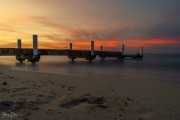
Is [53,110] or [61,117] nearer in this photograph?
[61,117]

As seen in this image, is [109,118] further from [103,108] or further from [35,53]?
[35,53]

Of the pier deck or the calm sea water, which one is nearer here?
the calm sea water

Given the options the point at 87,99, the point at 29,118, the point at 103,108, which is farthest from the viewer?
the point at 87,99

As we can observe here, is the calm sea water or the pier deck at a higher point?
the pier deck

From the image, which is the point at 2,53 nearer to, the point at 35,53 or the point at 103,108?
the point at 35,53

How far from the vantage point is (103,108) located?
587 centimetres

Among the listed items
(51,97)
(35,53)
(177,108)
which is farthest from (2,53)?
(177,108)

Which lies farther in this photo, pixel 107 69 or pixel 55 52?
pixel 55 52

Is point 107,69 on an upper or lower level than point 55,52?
lower

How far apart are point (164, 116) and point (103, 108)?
166 centimetres

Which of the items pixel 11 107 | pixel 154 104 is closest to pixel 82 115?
pixel 11 107

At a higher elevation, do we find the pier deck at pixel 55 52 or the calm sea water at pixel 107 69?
the pier deck at pixel 55 52

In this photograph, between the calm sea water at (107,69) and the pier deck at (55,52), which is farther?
the pier deck at (55,52)

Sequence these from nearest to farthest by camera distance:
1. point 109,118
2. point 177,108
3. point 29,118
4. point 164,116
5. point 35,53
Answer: point 29,118 → point 109,118 → point 164,116 → point 177,108 → point 35,53
